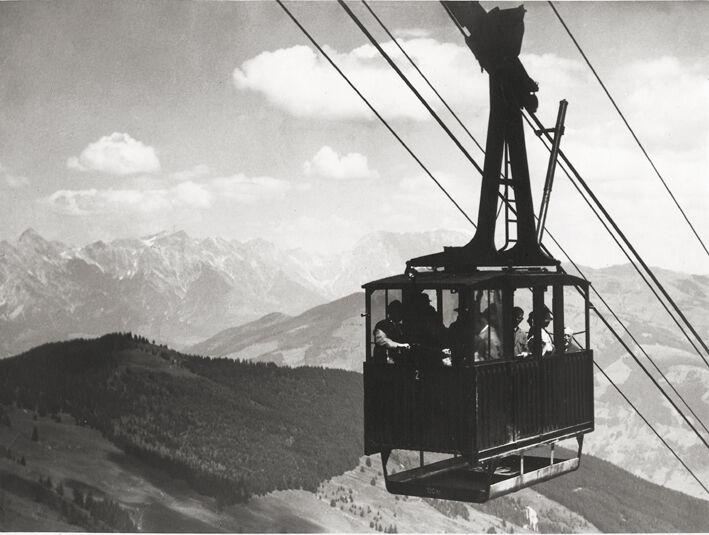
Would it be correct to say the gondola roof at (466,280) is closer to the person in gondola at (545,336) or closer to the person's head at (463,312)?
the person's head at (463,312)

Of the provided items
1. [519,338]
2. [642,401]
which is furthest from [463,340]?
[642,401]

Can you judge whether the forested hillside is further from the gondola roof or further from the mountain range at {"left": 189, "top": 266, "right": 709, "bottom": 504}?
the mountain range at {"left": 189, "top": 266, "right": 709, "bottom": 504}

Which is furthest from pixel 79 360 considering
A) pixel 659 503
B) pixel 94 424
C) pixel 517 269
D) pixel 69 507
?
pixel 659 503

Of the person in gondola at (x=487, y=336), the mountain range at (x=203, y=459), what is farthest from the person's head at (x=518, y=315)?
the mountain range at (x=203, y=459)

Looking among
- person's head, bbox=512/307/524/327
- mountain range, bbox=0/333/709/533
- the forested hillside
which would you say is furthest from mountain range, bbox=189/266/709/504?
person's head, bbox=512/307/524/327

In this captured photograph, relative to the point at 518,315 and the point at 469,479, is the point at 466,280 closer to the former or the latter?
the point at 518,315
